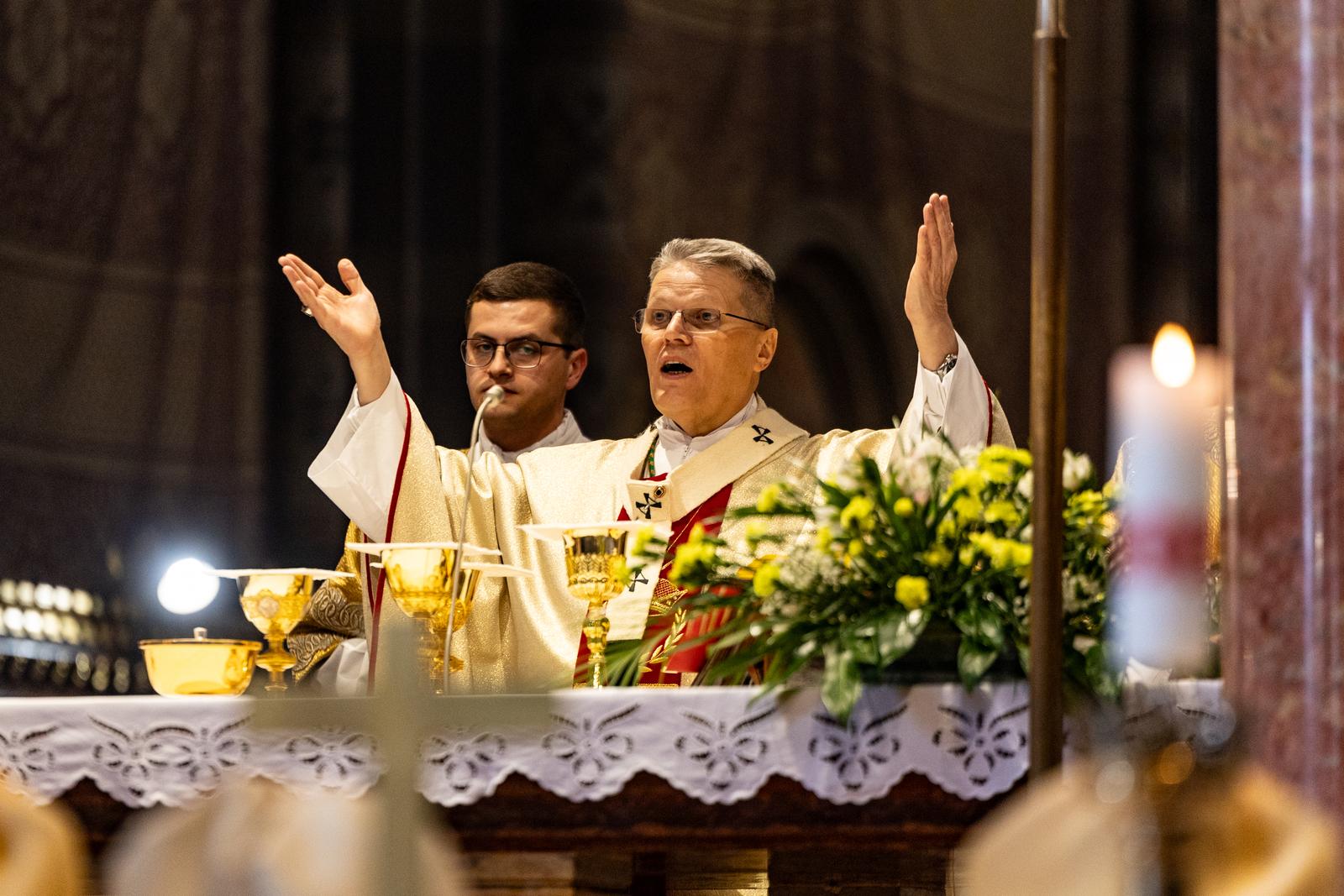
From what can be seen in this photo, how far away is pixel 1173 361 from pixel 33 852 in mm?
1010

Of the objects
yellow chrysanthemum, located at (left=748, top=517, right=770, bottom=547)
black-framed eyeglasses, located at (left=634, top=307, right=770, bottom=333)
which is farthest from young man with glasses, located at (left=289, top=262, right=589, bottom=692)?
yellow chrysanthemum, located at (left=748, top=517, right=770, bottom=547)

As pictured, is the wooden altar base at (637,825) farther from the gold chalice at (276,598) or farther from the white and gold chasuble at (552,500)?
the white and gold chasuble at (552,500)

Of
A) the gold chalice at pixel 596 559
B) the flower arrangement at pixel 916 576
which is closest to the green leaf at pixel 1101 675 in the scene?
the flower arrangement at pixel 916 576

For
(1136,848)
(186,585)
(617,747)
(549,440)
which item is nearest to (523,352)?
(549,440)

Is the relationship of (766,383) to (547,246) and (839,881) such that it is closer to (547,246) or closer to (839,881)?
(547,246)

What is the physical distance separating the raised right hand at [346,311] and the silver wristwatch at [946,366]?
116cm

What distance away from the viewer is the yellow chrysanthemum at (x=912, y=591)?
121 inches

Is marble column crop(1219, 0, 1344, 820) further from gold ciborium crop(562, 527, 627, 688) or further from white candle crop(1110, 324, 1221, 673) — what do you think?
white candle crop(1110, 324, 1221, 673)

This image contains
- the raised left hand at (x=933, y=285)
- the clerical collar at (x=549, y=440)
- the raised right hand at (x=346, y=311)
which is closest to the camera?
the raised left hand at (x=933, y=285)

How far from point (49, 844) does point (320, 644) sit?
325cm

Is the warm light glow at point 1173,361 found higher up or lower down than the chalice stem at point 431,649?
lower down

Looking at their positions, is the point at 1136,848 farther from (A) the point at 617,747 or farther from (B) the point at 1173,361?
(A) the point at 617,747

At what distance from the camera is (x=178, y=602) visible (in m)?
3.88

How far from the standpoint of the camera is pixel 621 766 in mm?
3061
